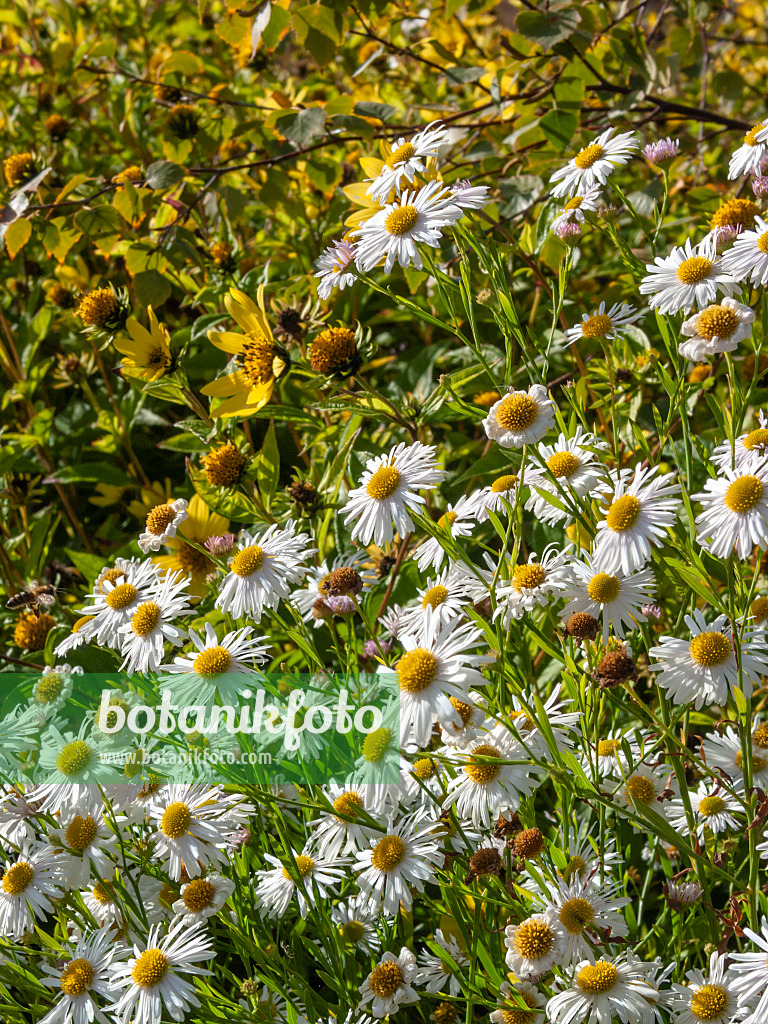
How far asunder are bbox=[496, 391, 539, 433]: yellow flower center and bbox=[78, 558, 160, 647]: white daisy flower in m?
0.36

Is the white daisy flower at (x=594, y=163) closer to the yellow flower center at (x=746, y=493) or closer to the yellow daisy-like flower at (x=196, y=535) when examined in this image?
the yellow flower center at (x=746, y=493)

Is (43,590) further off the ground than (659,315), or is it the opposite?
(659,315)

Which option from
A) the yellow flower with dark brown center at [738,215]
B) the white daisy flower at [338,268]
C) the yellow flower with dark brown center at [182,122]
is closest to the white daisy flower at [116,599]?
the white daisy flower at [338,268]

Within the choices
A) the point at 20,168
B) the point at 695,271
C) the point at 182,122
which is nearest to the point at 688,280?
the point at 695,271

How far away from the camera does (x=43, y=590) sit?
1.02 meters

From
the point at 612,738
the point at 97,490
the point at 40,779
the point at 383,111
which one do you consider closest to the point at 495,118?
the point at 383,111

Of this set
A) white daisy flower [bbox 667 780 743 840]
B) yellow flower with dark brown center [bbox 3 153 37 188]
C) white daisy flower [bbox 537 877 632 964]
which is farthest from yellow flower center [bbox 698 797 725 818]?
yellow flower with dark brown center [bbox 3 153 37 188]

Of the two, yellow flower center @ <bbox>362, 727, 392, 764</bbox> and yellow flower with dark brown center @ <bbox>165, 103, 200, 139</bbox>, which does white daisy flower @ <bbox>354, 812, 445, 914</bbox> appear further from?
yellow flower with dark brown center @ <bbox>165, 103, 200, 139</bbox>

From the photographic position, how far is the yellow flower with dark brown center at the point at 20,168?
144 centimetres

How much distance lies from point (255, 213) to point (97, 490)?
65 centimetres

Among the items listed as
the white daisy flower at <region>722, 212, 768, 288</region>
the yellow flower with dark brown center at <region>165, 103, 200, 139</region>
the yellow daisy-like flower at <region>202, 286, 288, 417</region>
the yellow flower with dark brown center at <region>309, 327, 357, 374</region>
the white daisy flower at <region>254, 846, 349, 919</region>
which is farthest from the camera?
the yellow flower with dark brown center at <region>165, 103, 200, 139</region>

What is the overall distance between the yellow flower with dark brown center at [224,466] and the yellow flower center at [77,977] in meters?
0.47

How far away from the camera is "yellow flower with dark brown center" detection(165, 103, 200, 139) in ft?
4.53

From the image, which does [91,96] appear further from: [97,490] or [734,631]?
[734,631]
